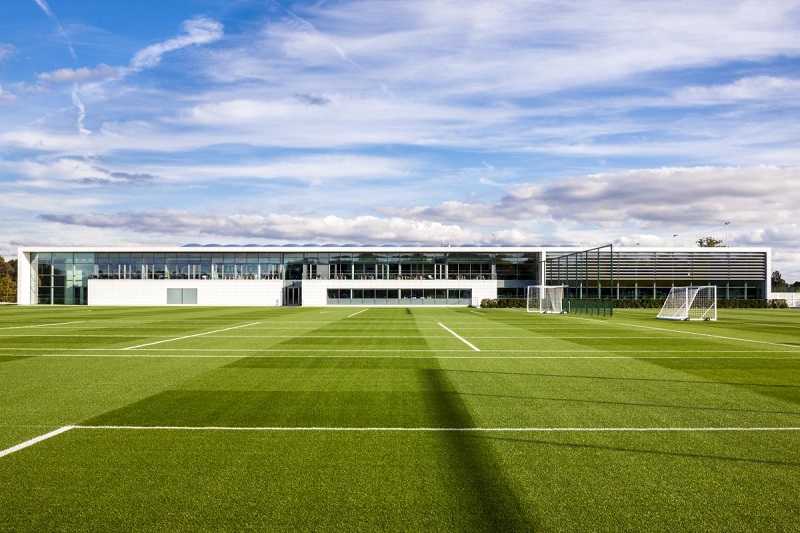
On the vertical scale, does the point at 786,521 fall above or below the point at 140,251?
below

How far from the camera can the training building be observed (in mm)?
80938

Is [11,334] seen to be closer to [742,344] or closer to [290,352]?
[290,352]

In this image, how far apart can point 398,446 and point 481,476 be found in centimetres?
138

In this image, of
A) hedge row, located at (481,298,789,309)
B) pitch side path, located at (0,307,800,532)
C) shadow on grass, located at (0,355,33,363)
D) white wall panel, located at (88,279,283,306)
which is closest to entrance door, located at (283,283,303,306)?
white wall panel, located at (88,279,283,306)

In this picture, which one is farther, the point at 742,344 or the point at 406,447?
the point at 742,344

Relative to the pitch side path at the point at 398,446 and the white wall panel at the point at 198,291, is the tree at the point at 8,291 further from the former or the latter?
the pitch side path at the point at 398,446

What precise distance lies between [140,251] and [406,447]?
82622 mm

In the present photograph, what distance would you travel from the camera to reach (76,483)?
6.05 metres

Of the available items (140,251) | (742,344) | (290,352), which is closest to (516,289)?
(140,251)

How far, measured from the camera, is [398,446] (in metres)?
7.42

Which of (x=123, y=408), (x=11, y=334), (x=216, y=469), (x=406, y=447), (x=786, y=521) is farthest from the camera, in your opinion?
(x=11, y=334)

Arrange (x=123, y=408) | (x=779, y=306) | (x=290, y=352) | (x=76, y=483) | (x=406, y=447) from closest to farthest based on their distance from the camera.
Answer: (x=76, y=483), (x=406, y=447), (x=123, y=408), (x=290, y=352), (x=779, y=306)

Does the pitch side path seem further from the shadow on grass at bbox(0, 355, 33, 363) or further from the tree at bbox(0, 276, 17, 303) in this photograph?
the tree at bbox(0, 276, 17, 303)

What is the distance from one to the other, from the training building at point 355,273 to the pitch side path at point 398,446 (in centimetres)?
6595
